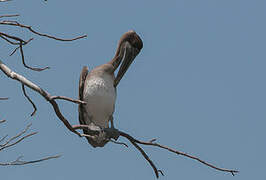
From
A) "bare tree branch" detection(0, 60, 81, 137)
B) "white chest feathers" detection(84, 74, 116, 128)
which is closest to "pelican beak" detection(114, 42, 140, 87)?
"white chest feathers" detection(84, 74, 116, 128)

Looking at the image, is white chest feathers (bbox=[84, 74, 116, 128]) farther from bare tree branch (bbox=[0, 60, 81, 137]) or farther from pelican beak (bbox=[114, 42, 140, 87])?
bare tree branch (bbox=[0, 60, 81, 137])

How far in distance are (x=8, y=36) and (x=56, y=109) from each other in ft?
3.20

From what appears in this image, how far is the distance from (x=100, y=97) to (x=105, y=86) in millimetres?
189

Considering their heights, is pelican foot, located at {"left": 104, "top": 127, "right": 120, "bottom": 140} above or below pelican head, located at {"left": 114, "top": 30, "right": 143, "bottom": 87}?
below

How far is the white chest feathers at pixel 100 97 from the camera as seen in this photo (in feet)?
25.3

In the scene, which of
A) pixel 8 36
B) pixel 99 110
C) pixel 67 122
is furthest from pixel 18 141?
pixel 99 110

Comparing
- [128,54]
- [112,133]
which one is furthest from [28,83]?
[128,54]

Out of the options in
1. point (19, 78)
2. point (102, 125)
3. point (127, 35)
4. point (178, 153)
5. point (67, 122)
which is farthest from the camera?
point (102, 125)

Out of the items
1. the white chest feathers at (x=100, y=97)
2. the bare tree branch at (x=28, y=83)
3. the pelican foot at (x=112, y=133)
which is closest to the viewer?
the bare tree branch at (x=28, y=83)

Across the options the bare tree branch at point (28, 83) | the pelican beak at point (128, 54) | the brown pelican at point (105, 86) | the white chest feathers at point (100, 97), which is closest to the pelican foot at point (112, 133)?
the brown pelican at point (105, 86)

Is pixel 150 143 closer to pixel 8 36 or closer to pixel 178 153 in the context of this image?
pixel 178 153

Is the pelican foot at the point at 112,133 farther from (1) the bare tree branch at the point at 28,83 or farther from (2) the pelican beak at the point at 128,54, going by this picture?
(1) the bare tree branch at the point at 28,83

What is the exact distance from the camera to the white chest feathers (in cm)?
770

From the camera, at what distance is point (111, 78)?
7930 millimetres
